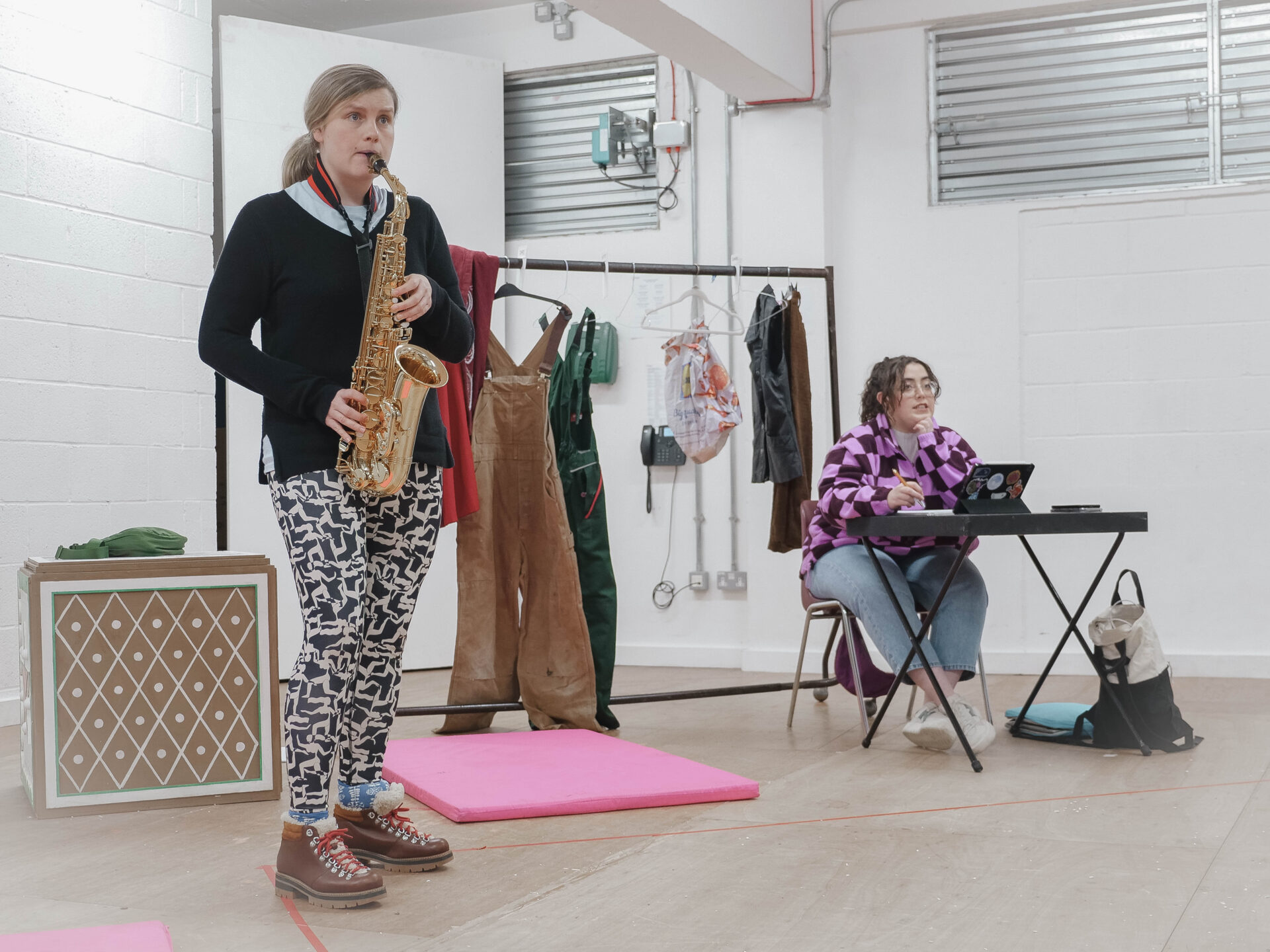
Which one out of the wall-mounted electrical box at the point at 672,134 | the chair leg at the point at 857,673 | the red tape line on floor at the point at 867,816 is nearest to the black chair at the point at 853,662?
the chair leg at the point at 857,673

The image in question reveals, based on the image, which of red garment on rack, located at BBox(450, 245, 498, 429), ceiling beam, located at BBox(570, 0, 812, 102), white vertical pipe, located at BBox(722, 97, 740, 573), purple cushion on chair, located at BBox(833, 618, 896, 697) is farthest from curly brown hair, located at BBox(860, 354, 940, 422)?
white vertical pipe, located at BBox(722, 97, 740, 573)

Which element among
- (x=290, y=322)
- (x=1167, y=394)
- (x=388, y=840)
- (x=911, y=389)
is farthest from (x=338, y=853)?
(x=1167, y=394)

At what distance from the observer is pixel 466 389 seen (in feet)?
11.5

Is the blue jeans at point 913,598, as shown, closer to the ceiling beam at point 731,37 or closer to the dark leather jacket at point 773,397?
the dark leather jacket at point 773,397

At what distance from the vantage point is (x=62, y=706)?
281 cm

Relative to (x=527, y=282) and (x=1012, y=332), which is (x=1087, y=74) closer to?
(x=1012, y=332)

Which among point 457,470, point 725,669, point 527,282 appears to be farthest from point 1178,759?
point 527,282

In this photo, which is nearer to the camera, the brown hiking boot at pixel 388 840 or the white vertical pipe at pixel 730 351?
the brown hiking boot at pixel 388 840

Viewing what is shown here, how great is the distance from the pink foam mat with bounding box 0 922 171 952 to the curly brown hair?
240cm

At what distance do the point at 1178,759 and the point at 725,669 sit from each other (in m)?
2.36

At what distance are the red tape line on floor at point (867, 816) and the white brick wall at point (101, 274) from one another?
2.33m

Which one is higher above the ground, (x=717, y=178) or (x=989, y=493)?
(x=717, y=178)

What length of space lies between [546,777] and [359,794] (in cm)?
81

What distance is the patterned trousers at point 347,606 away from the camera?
2.10 metres
